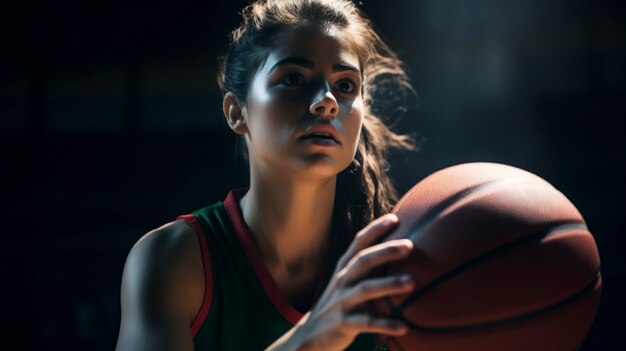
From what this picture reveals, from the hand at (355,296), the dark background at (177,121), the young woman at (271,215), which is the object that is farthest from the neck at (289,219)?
the dark background at (177,121)

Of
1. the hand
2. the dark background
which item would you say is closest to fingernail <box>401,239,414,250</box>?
the hand

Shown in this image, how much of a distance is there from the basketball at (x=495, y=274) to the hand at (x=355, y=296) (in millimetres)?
37

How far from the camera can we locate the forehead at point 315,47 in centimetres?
112

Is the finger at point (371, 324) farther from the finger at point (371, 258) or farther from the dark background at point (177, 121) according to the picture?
the dark background at point (177, 121)

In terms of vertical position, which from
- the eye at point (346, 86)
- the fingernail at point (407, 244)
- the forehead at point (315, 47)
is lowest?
the fingernail at point (407, 244)

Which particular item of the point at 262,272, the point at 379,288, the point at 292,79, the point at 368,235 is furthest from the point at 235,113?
the point at 379,288

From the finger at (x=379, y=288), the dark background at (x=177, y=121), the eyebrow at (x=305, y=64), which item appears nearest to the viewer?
the finger at (x=379, y=288)

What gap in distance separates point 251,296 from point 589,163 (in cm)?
158

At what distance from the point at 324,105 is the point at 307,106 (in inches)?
1.4

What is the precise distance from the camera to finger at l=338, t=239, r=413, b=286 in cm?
79

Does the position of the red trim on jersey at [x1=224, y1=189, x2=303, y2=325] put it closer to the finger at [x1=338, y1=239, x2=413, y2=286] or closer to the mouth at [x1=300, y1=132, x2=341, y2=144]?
the mouth at [x1=300, y1=132, x2=341, y2=144]

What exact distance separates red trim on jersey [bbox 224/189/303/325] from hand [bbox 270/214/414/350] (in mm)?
287

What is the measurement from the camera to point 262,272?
3.86 feet

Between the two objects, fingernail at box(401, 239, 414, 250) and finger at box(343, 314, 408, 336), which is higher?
fingernail at box(401, 239, 414, 250)
